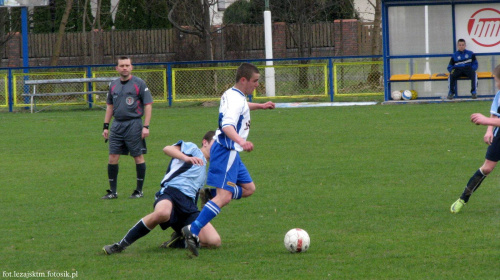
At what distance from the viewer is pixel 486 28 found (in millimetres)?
21141

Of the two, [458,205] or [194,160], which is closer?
[194,160]

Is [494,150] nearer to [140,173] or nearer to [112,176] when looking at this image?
[140,173]

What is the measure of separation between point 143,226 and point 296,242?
4.18ft

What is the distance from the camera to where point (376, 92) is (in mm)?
23531

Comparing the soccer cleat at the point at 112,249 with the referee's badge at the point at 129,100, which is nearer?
the soccer cleat at the point at 112,249

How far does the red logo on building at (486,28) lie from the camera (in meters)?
21.1

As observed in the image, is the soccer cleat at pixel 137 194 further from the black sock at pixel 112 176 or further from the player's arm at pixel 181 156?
the player's arm at pixel 181 156

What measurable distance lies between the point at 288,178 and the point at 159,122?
9.06m

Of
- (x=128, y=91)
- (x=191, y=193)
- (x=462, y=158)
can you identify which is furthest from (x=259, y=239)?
(x=462, y=158)

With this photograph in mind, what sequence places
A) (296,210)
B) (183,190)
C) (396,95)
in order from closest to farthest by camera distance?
(183,190) → (296,210) → (396,95)

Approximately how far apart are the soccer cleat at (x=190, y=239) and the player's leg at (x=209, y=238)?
338mm

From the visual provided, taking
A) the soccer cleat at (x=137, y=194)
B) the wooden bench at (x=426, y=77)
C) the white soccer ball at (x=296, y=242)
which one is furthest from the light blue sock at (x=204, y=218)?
the wooden bench at (x=426, y=77)

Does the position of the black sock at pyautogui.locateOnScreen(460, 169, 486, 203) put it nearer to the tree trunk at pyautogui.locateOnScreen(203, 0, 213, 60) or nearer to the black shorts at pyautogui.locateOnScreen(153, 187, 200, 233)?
the black shorts at pyautogui.locateOnScreen(153, 187, 200, 233)

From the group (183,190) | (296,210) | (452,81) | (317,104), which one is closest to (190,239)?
(183,190)
